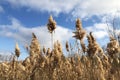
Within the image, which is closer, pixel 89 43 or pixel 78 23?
pixel 89 43

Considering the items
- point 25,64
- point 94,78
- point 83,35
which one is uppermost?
point 83,35

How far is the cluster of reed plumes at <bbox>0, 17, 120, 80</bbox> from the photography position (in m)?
5.55

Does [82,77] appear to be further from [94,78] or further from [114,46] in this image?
[114,46]

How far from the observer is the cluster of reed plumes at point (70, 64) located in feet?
18.2

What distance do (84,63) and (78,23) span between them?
1.30 m

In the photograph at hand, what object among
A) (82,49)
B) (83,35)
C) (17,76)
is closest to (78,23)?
(83,35)

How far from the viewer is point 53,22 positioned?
631 centimetres

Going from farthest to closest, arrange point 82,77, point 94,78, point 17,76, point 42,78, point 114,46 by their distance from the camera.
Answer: point 17,76 → point 42,78 → point 82,77 → point 94,78 → point 114,46

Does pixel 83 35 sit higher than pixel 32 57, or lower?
higher

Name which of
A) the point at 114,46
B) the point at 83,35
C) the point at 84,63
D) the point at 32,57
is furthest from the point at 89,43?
the point at 84,63

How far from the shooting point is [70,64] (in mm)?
7172

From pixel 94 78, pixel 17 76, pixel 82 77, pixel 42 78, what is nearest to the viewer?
pixel 94 78

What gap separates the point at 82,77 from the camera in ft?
20.3

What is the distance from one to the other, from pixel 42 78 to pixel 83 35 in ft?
4.35
